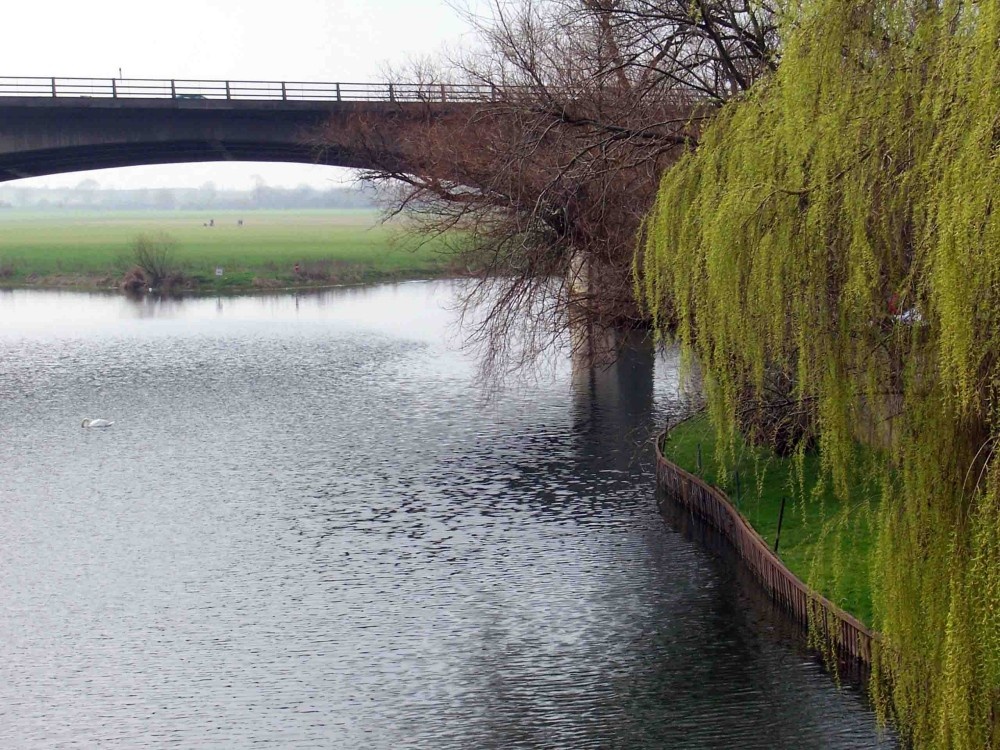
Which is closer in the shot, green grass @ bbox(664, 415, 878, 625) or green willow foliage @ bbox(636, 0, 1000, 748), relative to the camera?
Result: green willow foliage @ bbox(636, 0, 1000, 748)

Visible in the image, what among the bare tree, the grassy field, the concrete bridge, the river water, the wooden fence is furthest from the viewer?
the grassy field

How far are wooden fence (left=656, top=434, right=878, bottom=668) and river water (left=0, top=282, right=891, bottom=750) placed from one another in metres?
0.43

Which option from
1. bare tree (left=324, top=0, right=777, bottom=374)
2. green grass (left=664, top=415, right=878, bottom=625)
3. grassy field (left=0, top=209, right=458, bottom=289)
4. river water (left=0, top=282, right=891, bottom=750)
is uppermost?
bare tree (left=324, top=0, right=777, bottom=374)

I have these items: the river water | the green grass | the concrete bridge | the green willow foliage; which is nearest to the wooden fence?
the green grass

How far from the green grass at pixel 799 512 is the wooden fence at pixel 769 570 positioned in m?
0.18

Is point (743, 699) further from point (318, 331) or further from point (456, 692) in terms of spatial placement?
point (318, 331)

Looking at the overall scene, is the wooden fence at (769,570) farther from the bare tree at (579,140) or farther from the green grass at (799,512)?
the bare tree at (579,140)

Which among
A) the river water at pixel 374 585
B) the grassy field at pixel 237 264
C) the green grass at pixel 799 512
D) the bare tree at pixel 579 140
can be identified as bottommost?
the river water at pixel 374 585

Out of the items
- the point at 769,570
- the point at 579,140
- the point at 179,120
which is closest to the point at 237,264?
the point at 179,120

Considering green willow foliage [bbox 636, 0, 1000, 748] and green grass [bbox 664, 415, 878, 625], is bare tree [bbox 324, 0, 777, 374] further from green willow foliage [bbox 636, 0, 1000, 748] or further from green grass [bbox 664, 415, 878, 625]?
green willow foliage [bbox 636, 0, 1000, 748]

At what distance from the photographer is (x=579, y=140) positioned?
23.2m

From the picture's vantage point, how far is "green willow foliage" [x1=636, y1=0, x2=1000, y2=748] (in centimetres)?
917

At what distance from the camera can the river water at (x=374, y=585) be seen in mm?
15164

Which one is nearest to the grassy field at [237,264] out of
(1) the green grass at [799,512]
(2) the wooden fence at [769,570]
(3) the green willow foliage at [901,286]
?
(1) the green grass at [799,512]
